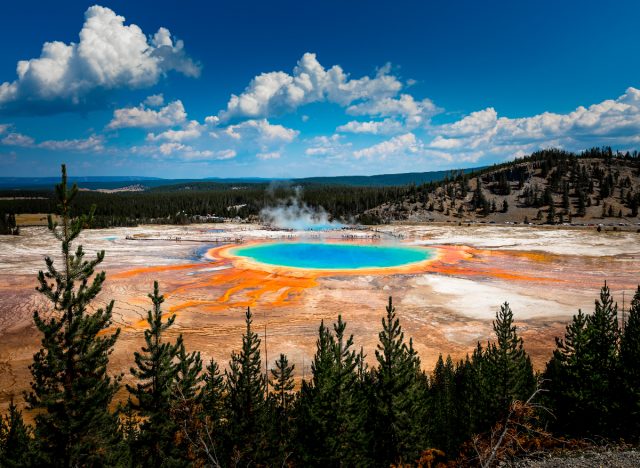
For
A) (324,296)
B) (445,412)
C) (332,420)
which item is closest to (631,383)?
(445,412)

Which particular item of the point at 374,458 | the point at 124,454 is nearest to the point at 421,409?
the point at 374,458

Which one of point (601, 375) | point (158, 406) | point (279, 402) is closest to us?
point (158, 406)

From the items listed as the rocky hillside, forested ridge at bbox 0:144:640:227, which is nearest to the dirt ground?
the rocky hillside

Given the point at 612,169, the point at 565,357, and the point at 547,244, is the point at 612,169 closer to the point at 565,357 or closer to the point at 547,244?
the point at 547,244

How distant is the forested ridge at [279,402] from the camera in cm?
988

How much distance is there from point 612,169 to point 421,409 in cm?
16409

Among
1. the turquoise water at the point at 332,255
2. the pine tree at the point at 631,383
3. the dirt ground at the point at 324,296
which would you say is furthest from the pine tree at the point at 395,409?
the turquoise water at the point at 332,255

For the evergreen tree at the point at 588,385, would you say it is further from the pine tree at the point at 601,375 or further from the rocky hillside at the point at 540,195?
the rocky hillside at the point at 540,195

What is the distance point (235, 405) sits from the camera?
1505 cm

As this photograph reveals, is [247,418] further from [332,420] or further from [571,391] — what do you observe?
[571,391]

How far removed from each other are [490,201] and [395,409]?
5325 inches

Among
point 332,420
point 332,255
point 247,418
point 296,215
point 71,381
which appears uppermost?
point 296,215

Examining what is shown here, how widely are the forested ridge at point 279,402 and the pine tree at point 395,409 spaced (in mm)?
48

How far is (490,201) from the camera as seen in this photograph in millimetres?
137375
